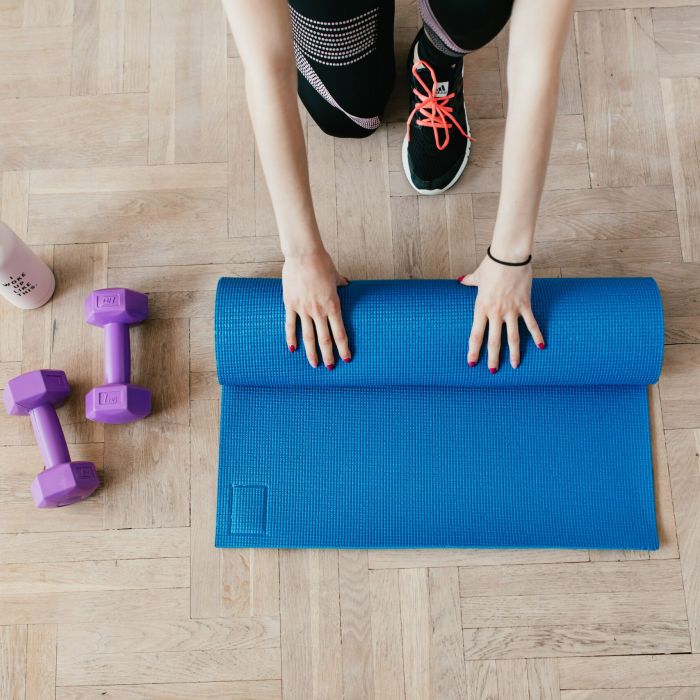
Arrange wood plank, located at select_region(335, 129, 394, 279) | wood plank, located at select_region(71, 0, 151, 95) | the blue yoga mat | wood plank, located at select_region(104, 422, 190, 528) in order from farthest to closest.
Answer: wood plank, located at select_region(71, 0, 151, 95) → wood plank, located at select_region(335, 129, 394, 279) → wood plank, located at select_region(104, 422, 190, 528) → the blue yoga mat

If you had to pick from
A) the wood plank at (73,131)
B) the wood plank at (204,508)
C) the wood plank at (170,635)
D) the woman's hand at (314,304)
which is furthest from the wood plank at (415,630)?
the wood plank at (73,131)

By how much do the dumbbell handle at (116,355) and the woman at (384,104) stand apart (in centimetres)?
37

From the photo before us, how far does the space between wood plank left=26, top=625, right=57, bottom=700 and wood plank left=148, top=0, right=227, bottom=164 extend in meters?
0.98

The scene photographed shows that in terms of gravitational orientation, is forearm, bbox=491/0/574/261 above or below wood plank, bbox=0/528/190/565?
above

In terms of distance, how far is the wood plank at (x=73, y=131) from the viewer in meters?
1.48

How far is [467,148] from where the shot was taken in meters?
1.43

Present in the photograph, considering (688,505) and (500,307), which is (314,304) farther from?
(688,505)

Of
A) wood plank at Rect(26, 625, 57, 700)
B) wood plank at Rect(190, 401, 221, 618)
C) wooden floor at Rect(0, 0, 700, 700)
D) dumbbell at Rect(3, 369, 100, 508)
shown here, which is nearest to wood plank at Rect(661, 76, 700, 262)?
wooden floor at Rect(0, 0, 700, 700)

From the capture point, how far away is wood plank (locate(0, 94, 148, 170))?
58.3 inches

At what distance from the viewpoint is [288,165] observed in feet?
3.39

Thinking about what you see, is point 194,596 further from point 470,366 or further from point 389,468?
point 470,366

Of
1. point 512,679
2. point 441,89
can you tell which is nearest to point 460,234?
point 441,89

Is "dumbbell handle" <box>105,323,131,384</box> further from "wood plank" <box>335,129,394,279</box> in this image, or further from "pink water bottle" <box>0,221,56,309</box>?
"wood plank" <box>335,129,394,279</box>

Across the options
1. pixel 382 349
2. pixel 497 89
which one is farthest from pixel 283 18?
pixel 497 89
